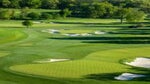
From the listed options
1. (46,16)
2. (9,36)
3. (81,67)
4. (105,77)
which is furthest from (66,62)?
(46,16)

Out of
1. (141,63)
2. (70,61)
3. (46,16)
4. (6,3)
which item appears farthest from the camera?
(6,3)

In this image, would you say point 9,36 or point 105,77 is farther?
point 9,36

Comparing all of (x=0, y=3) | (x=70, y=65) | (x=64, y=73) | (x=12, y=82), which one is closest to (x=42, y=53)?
(x=70, y=65)

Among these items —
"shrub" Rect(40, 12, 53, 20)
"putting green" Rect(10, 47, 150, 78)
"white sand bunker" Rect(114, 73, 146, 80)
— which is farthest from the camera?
"shrub" Rect(40, 12, 53, 20)

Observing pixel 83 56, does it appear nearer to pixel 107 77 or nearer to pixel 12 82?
pixel 107 77

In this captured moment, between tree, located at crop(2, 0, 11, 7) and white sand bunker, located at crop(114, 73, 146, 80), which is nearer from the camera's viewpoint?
white sand bunker, located at crop(114, 73, 146, 80)

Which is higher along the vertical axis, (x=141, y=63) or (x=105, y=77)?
(x=105, y=77)

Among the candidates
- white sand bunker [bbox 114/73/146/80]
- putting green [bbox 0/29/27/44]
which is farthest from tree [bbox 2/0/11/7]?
white sand bunker [bbox 114/73/146/80]

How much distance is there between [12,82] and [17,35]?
4989 cm

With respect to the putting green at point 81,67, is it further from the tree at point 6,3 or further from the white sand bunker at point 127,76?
the tree at point 6,3

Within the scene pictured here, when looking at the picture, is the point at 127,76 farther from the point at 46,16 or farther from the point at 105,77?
the point at 46,16

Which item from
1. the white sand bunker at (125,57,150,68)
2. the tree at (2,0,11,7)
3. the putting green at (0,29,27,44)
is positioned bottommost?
the tree at (2,0,11,7)

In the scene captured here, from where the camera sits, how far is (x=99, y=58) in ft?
196

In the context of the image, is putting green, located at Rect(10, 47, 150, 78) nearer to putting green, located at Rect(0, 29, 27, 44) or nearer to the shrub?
putting green, located at Rect(0, 29, 27, 44)
